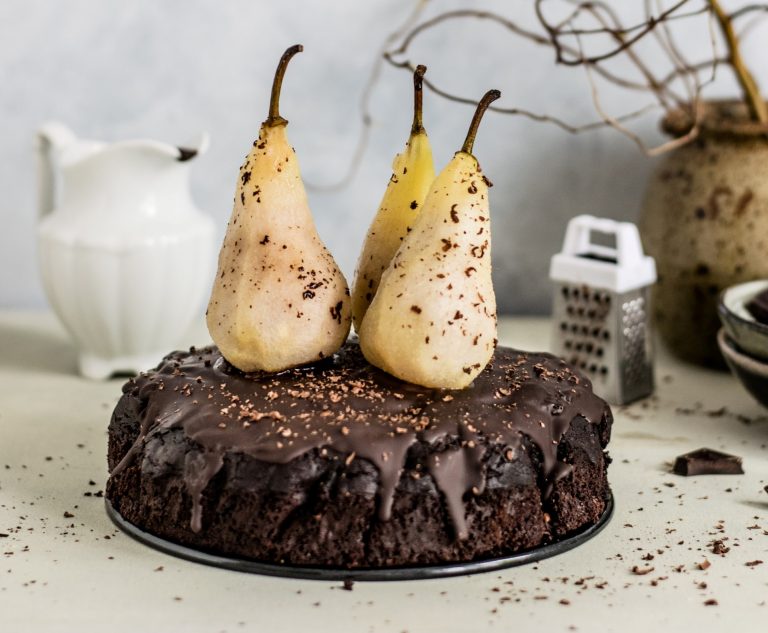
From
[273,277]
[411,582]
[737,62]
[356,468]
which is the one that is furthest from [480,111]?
[737,62]

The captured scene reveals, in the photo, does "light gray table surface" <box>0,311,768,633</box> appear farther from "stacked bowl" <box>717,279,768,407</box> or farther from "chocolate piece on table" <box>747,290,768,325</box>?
"chocolate piece on table" <box>747,290,768,325</box>

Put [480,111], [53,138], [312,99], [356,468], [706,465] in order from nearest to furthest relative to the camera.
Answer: [356,468]
[480,111]
[706,465]
[53,138]
[312,99]

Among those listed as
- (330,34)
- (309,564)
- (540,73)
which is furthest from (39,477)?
(540,73)

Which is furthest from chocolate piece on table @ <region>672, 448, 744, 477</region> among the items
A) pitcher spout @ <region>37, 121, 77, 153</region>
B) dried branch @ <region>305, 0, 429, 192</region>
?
pitcher spout @ <region>37, 121, 77, 153</region>

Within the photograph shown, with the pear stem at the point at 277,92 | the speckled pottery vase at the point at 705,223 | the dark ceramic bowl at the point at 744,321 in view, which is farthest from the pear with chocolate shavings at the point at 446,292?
the speckled pottery vase at the point at 705,223

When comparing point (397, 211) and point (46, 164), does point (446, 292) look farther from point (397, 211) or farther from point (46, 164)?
point (46, 164)

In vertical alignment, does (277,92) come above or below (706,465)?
above

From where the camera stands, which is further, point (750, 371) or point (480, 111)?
point (750, 371)
